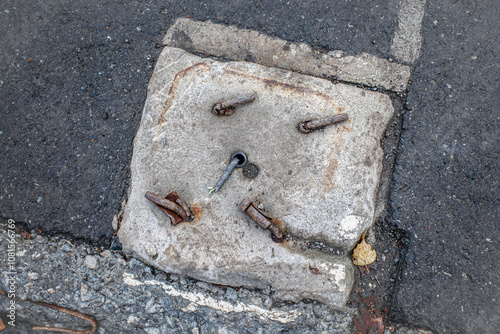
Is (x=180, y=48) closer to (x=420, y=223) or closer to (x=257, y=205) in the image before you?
(x=257, y=205)

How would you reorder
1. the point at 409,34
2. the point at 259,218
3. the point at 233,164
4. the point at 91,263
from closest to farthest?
the point at 259,218 < the point at 233,164 < the point at 91,263 < the point at 409,34

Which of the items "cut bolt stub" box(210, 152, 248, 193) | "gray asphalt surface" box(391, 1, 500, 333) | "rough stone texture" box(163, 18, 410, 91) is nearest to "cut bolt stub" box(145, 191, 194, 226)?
"cut bolt stub" box(210, 152, 248, 193)

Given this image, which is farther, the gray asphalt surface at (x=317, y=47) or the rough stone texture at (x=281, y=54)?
the rough stone texture at (x=281, y=54)

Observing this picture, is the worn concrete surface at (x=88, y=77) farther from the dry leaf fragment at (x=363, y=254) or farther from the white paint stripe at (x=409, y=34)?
the dry leaf fragment at (x=363, y=254)

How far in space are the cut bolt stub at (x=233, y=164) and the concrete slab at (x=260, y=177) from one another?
2.2 inches

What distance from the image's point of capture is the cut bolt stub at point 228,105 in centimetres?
201

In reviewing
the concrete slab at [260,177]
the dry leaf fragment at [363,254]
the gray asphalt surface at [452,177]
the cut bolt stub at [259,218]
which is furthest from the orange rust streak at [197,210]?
the gray asphalt surface at [452,177]

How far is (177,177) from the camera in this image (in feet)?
6.73

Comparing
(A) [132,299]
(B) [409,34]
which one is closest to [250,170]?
(A) [132,299]

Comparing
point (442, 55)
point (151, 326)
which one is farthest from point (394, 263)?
point (151, 326)

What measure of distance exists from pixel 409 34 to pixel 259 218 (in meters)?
1.74

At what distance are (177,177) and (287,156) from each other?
761mm

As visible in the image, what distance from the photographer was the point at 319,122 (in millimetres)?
1979

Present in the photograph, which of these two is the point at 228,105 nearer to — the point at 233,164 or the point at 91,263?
the point at 233,164
